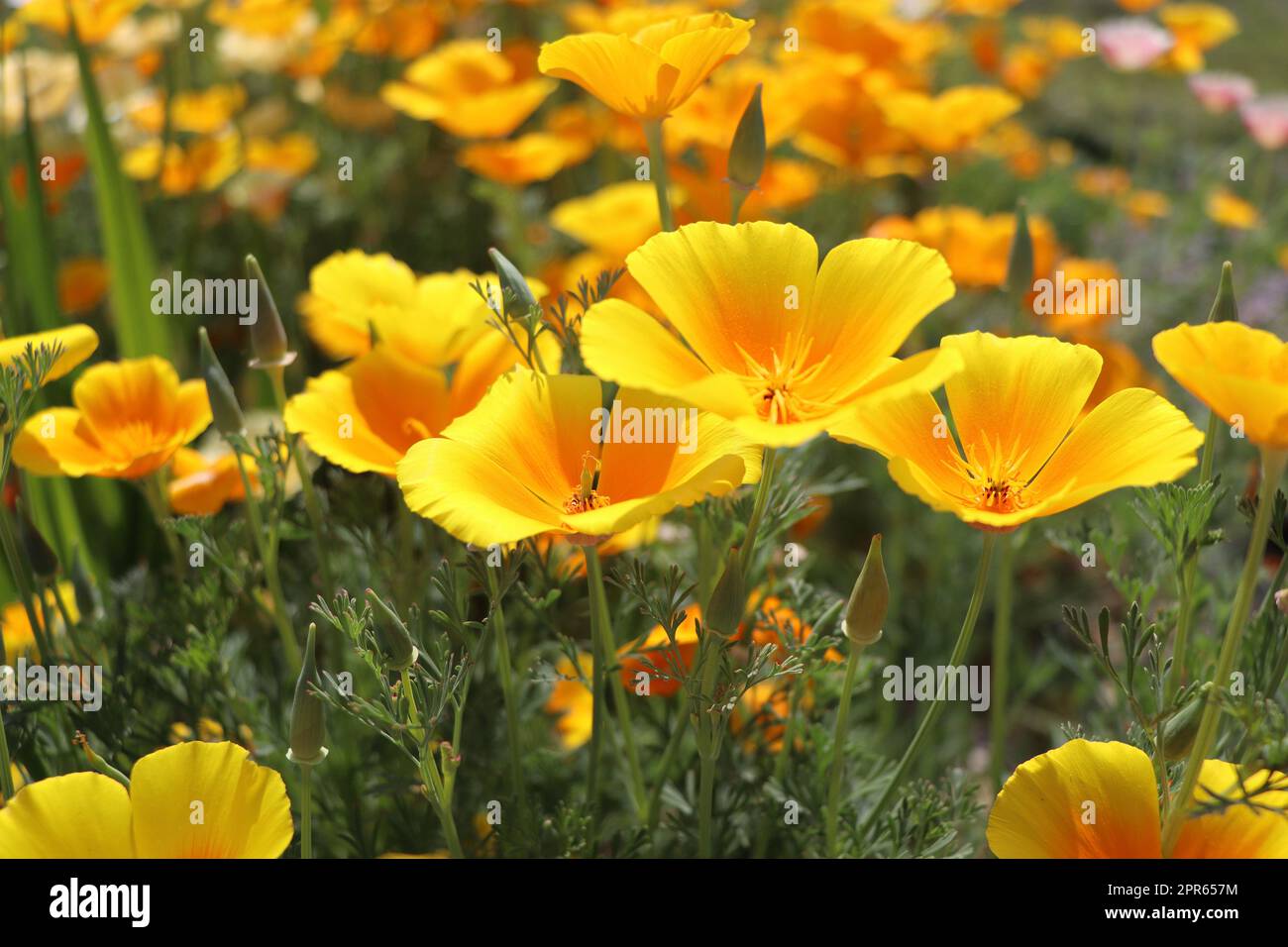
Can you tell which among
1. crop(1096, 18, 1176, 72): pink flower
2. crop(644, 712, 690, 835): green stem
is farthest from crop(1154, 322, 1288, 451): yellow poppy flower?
crop(1096, 18, 1176, 72): pink flower

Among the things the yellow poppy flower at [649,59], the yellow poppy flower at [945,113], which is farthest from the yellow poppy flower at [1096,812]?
the yellow poppy flower at [945,113]

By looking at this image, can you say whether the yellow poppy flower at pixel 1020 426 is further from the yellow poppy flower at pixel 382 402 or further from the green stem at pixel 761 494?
the yellow poppy flower at pixel 382 402

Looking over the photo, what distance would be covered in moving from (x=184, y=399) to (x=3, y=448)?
1.03ft

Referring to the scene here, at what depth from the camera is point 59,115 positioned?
2.56 meters

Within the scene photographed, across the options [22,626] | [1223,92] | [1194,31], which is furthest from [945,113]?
[22,626]

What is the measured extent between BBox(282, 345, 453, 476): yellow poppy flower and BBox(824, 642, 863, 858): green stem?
1.38ft

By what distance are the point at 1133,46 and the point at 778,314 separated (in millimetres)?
1689

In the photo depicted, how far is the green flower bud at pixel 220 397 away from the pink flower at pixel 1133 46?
71.3 inches

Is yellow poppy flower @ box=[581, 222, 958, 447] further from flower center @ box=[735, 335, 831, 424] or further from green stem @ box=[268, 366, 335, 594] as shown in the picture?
green stem @ box=[268, 366, 335, 594]

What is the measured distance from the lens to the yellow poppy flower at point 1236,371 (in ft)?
2.51

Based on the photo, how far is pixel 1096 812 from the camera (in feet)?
2.87

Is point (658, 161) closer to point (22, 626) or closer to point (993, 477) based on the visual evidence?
point (993, 477)
